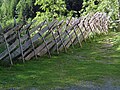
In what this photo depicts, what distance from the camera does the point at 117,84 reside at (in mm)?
5711

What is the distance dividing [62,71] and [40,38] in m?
2.20

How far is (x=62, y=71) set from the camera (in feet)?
22.0

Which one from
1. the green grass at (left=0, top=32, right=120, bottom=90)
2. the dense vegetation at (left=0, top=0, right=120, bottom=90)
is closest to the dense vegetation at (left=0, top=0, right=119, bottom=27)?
the dense vegetation at (left=0, top=0, right=120, bottom=90)

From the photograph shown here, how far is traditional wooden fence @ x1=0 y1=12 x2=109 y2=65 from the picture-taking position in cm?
722

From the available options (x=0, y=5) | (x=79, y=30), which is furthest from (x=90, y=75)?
(x=0, y=5)

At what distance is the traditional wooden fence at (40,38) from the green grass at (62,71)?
26 centimetres

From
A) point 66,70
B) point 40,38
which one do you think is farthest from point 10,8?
point 66,70

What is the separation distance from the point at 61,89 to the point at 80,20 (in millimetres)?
6575

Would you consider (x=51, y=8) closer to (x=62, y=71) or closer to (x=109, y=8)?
(x=109, y=8)

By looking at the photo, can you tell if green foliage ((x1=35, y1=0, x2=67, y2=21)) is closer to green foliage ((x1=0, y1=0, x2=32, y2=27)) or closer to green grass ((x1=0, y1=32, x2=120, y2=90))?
green foliage ((x1=0, y1=0, x2=32, y2=27))

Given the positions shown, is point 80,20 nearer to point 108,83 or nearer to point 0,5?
point 108,83

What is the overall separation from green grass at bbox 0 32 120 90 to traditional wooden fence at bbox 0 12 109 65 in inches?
10.4

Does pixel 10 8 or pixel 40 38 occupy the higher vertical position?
pixel 10 8

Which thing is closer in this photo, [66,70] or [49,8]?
[66,70]
